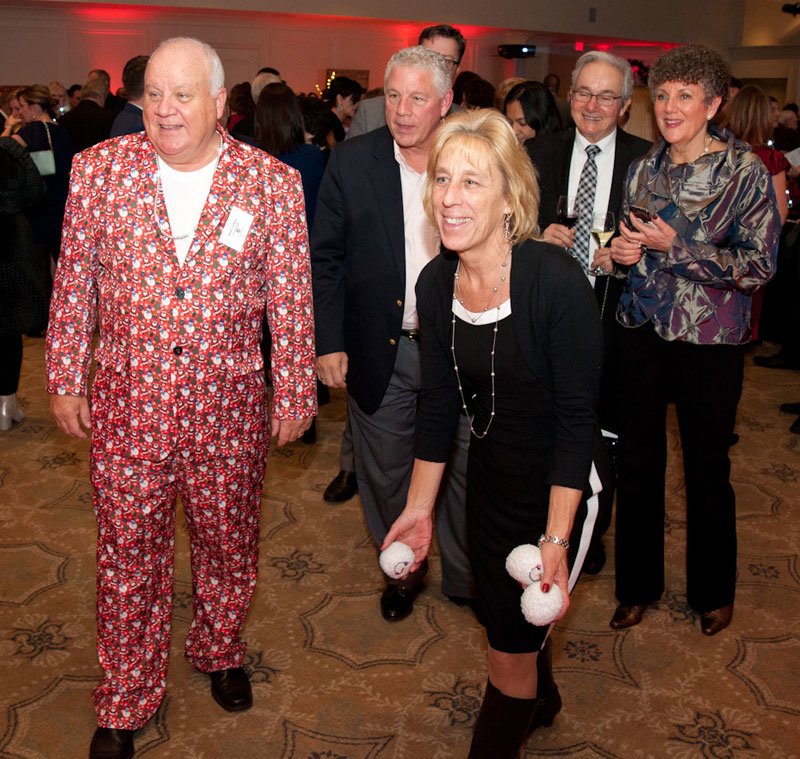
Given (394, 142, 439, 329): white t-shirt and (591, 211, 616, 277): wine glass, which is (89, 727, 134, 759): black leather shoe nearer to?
(394, 142, 439, 329): white t-shirt

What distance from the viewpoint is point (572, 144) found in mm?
3096

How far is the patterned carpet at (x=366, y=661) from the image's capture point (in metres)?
2.52

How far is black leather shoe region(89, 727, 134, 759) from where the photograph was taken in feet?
7.82

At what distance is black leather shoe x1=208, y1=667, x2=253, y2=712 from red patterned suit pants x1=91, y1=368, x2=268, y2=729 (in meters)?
0.12

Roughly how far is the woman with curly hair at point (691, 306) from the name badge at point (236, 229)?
3.83 feet

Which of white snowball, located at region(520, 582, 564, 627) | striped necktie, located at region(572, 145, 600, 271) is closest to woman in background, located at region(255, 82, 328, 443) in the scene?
striped necktie, located at region(572, 145, 600, 271)

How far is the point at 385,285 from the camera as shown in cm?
288

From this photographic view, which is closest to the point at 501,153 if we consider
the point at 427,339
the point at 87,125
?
the point at 427,339

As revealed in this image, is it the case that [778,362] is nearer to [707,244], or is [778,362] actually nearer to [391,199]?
[707,244]

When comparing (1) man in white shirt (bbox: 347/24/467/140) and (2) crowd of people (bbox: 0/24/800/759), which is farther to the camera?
(1) man in white shirt (bbox: 347/24/467/140)

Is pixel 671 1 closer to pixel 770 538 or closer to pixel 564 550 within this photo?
pixel 770 538

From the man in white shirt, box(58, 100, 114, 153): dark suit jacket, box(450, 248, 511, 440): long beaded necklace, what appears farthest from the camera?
box(58, 100, 114, 153): dark suit jacket

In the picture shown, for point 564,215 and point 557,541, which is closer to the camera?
point 557,541

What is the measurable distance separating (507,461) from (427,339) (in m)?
0.34
